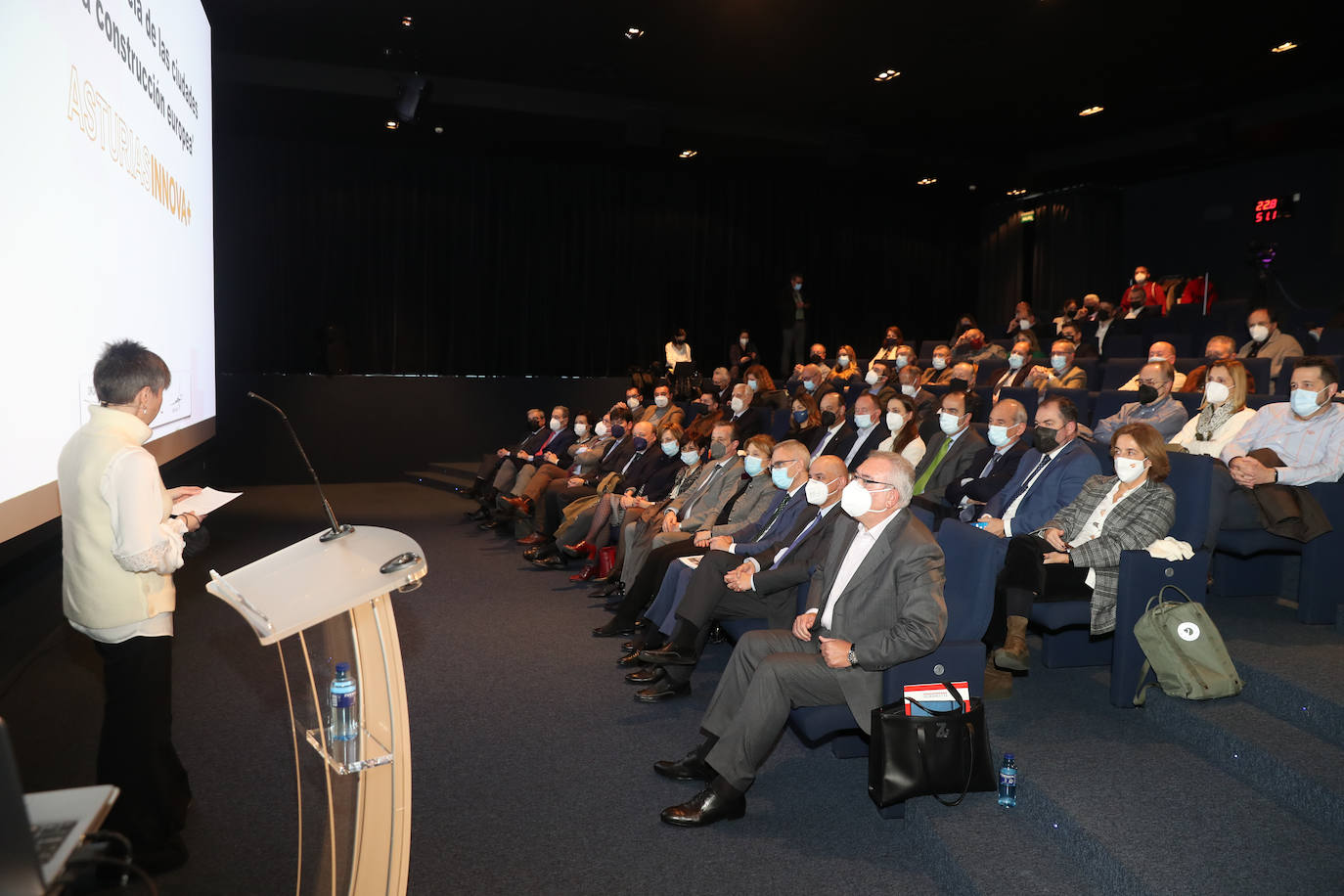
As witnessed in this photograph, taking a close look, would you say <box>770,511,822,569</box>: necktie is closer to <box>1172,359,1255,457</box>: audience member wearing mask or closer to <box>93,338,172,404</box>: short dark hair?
<box>1172,359,1255,457</box>: audience member wearing mask

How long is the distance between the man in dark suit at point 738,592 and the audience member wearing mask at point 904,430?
5.99 ft

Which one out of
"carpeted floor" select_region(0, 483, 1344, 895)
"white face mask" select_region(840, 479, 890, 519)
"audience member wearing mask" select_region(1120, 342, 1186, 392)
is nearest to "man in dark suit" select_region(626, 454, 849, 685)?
"carpeted floor" select_region(0, 483, 1344, 895)

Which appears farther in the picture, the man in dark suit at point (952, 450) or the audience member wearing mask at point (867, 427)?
the audience member wearing mask at point (867, 427)

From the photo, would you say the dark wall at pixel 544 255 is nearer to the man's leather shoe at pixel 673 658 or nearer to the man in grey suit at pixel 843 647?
the man's leather shoe at pixel 673 658

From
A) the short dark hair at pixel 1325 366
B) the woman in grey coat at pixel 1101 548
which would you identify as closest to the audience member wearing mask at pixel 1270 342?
the short dark hair at pixel 1325 366

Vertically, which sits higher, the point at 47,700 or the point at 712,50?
the point at 712,50

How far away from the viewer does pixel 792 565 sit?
403 centimetres

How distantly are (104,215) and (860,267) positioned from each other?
13.8m

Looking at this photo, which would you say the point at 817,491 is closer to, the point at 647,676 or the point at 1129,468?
the point at 647,676

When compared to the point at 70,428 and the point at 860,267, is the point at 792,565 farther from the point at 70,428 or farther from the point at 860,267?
the point at 860,267

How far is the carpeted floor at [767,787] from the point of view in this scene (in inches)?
103

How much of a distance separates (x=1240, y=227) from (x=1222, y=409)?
8305mm

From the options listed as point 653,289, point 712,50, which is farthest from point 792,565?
point 653,289

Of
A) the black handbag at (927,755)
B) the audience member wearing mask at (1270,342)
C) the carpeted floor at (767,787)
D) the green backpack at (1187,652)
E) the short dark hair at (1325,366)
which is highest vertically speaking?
the audience member wearing mask at (1270,342)
